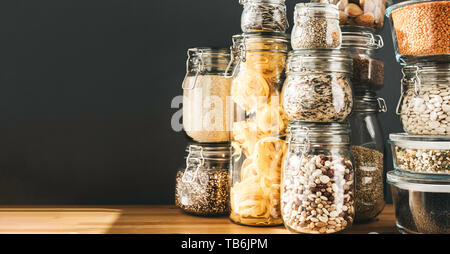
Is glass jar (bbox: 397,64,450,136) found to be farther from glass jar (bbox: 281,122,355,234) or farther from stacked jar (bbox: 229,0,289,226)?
stacked jar (bbox: 229,0,289,226)

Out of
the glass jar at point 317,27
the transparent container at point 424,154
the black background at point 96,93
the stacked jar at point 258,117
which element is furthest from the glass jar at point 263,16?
the transparent container at point 424,154

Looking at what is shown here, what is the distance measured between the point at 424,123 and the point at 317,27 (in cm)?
31

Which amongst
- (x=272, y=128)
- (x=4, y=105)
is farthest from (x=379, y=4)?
(x=4, y=105)

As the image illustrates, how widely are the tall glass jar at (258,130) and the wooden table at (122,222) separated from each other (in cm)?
6

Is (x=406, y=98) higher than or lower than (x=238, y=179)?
higher

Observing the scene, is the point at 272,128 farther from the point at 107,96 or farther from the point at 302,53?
the point at 107,96

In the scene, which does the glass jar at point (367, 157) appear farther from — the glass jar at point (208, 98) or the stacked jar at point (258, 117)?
the glass jar at point (208, 98)

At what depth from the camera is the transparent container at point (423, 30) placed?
910mm

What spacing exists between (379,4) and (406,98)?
274mm

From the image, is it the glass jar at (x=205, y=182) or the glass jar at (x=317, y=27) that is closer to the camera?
the glass jar at (x=317, y=27)

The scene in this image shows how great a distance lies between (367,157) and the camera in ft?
3.51

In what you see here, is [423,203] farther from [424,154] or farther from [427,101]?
[427,101]

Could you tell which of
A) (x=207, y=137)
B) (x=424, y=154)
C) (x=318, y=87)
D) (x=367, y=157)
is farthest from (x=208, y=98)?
(x=424, y=154)

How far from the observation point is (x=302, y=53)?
960mm
